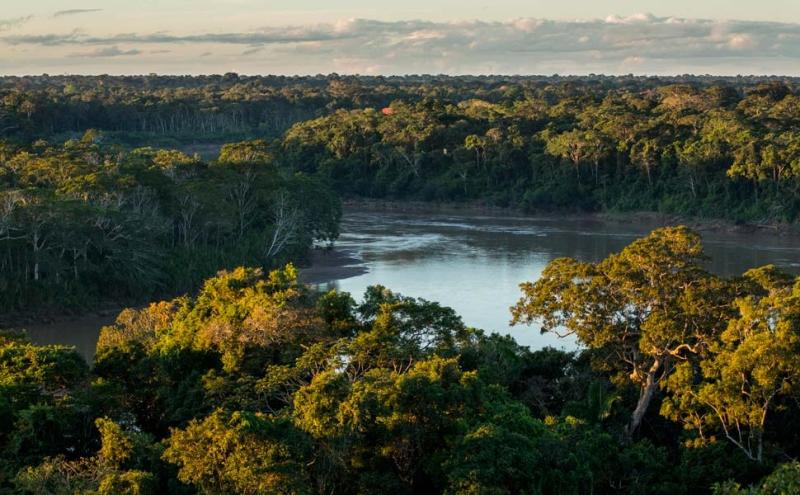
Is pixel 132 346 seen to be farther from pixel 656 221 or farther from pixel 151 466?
pixel 656 221

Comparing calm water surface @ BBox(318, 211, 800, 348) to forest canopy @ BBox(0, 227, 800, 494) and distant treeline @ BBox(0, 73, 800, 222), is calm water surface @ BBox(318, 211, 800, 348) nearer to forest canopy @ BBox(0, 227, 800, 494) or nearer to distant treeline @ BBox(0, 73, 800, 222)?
distant treeline @ BBox(0, 73, 800, 222)

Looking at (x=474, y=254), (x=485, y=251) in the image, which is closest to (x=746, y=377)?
(x=474, y=254)

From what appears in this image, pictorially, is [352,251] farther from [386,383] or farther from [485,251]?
[386,383]

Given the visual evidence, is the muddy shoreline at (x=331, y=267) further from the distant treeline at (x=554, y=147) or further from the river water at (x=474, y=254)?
the distant treeline at (x=554, y=147)

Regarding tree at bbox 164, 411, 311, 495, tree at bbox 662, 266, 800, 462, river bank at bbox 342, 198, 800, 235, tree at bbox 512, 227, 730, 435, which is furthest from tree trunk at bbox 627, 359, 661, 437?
river bank at bbox 342, 198, 800, 235

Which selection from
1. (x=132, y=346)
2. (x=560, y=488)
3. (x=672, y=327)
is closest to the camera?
(x=560, y=488)

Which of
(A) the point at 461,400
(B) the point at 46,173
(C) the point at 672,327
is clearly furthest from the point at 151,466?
(B) the point at 46,173
